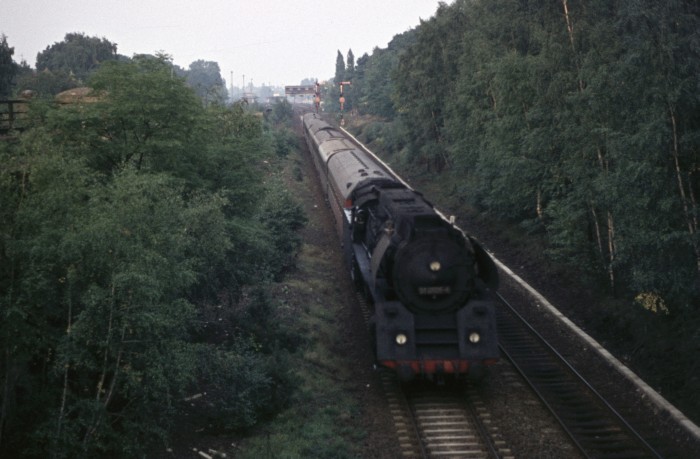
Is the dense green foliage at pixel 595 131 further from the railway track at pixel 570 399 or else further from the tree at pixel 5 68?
the tree at pixel 5 68

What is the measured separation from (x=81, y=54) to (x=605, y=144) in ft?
237

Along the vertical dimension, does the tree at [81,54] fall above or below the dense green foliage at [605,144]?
above

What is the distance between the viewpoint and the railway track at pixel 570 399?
40.9 feet

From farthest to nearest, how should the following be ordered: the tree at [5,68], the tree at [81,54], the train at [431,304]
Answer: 1. the tree at [81,54]
2. the tree at [5,68]
3. the train at [431,304]

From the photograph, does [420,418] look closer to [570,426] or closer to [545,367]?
[570,426]

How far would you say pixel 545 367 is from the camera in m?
16.7

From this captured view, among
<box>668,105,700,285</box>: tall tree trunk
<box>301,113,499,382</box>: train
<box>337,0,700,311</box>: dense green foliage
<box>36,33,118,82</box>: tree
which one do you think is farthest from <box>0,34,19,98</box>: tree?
<box>668,105,700,285</box>: tall tree trunk

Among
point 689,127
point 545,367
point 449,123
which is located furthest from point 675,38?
point 449,123

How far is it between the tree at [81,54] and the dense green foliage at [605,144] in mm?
54894

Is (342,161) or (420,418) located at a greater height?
(342,161)

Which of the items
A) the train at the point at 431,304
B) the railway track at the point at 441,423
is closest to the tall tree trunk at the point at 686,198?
the train at the point at 431,304

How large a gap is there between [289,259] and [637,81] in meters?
15.9

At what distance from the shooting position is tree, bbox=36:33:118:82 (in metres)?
73.6

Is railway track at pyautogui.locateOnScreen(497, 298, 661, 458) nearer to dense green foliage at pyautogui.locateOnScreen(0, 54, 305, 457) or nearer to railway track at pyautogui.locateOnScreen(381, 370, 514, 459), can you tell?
railway track at pyautogui.locateOnScreen(381, 370, 514, 459)
